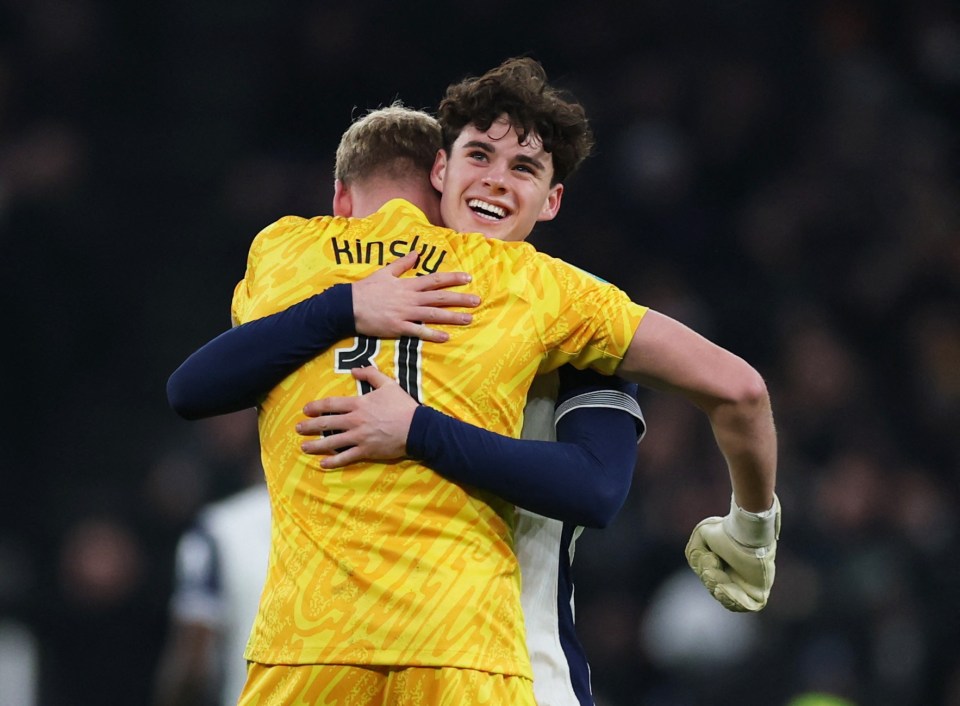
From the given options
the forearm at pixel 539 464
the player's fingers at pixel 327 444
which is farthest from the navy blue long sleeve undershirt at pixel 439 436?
the player's fingers at pixel 327 444

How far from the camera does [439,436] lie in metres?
2.14

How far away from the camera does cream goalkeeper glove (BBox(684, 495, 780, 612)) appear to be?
2555 millimetres

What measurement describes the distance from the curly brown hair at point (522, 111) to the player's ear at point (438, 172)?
4 centimetres

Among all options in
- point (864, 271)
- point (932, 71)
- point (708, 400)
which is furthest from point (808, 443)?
point (708, 400)

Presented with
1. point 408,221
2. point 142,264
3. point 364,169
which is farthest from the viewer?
point 142,264

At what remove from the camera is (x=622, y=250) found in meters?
6.83

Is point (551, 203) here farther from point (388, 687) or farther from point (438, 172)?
point (388, 687)

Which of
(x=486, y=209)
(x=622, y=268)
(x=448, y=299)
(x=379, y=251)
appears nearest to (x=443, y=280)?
(x=448, y=299)

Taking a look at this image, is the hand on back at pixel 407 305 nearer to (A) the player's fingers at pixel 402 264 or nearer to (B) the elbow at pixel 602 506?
(A) the player's fingers at pixel 402 264

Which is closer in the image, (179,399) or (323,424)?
(323,424)

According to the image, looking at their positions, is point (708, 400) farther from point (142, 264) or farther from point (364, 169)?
point (142, 264)

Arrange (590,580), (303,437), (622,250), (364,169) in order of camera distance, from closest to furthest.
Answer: (303,437) < (364,169) < (590,580) < (622,250)

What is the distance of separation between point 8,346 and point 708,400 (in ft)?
14.7

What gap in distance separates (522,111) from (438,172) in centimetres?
21
